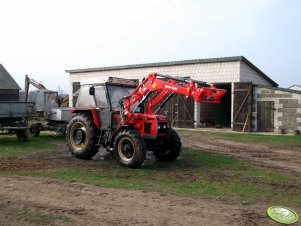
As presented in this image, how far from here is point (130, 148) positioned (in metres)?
10.2

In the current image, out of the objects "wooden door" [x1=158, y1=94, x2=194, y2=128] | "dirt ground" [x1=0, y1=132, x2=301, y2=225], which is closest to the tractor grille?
"dirt ground" [x1=0, y1=132, x2=301, y2=225]

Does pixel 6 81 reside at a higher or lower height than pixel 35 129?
higher

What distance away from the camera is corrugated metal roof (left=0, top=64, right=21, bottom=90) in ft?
117

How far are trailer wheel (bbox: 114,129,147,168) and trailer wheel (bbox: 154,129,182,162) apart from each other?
4.20 ft

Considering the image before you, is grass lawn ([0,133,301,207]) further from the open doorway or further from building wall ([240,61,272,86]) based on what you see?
the open doorway

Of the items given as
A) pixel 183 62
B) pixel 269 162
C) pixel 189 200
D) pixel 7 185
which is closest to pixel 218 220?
pixel 189 200

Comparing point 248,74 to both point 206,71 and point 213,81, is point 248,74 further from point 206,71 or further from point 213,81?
point 206,71

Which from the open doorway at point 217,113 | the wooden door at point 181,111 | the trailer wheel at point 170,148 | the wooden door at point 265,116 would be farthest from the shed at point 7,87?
the trailer wheel at point 170,148

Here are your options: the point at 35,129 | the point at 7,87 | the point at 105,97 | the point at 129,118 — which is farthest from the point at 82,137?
the point at 7,87

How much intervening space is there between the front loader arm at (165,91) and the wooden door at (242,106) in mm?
12269

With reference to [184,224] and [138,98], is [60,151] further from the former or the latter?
[184,224]

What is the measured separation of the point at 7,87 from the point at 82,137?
26.7m

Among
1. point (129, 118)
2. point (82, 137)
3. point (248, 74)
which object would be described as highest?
point (248, 74)

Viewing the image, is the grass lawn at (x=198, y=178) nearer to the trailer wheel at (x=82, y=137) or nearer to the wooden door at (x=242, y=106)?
the trailer wheel at (x=82, y=137)
